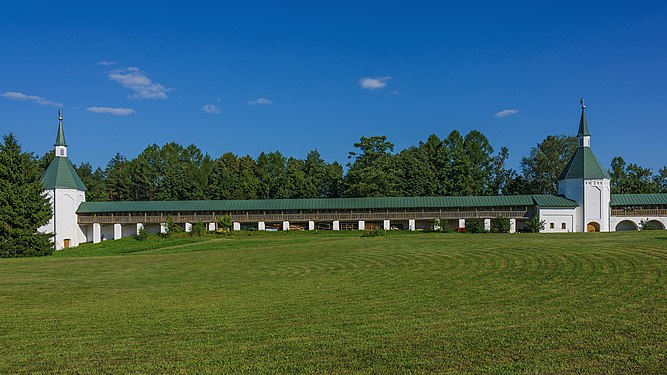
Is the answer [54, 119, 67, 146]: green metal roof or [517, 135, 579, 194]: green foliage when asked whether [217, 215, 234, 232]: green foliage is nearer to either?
[54, 119, 67, 146]: green metal roof

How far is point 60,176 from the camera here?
165ft

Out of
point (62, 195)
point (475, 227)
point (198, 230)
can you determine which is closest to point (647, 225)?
point (475, 227)

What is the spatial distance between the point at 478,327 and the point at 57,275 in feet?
58.8

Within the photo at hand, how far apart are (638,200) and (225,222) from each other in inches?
1527

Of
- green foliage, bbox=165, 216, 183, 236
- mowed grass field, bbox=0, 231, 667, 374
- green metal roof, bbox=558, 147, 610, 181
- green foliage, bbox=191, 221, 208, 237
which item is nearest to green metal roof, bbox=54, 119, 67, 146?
green foliage, bbox=165, 216, 183, 236

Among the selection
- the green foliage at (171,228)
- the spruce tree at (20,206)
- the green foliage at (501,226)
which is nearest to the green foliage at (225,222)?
Result: the green foliage at (171,228)

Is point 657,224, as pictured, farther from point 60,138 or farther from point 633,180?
point 60,138

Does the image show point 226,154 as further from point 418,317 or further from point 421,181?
point 418,317

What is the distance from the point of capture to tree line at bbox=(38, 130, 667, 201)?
62.0m

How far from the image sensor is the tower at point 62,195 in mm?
49125

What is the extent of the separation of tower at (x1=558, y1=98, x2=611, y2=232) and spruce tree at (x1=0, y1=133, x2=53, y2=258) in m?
43.4

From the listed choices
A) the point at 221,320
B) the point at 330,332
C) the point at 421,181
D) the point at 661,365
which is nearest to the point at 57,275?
the point at 221,320

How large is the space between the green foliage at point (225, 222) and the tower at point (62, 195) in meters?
13.8

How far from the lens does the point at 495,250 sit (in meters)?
22.5
